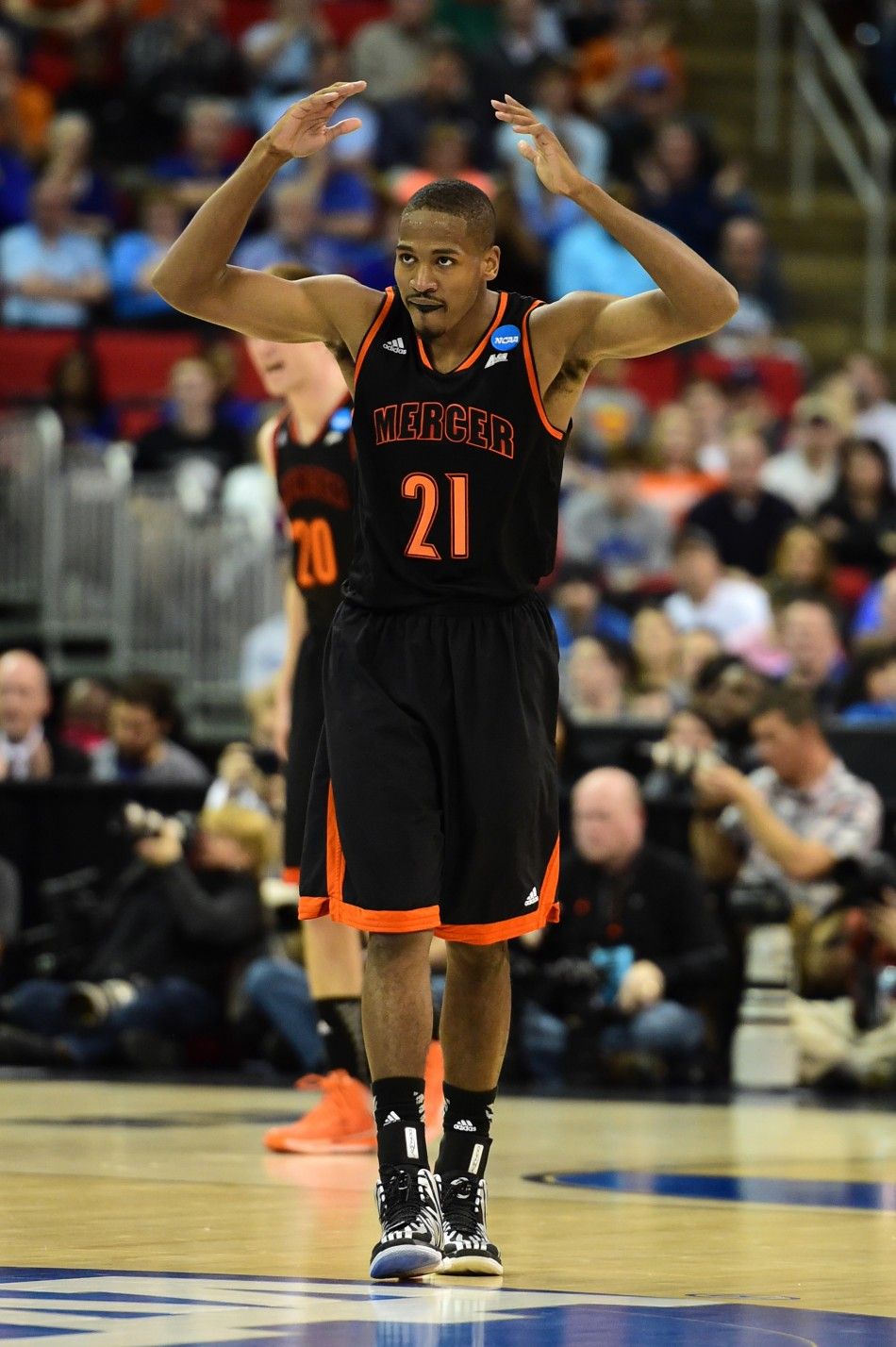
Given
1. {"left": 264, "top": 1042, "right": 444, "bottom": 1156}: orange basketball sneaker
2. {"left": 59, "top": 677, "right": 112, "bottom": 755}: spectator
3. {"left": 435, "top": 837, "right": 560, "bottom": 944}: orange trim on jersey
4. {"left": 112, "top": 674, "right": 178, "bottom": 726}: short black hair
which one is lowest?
{"left": 264, "top": 1042, "right": 444, "bottom": 1156}: orange basketball sneaker

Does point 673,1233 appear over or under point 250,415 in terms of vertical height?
under

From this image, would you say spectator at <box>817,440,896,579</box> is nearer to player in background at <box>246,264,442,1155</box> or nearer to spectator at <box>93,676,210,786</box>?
spectator at <box>93,676,210,786</box>

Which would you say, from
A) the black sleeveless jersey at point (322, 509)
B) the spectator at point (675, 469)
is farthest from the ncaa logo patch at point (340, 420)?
the spectator at point (675, 469)

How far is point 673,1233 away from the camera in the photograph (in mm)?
5508

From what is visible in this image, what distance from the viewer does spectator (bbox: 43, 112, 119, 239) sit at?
52.9 feet

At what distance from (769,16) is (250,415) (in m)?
7.81

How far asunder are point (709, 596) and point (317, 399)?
7.11 m

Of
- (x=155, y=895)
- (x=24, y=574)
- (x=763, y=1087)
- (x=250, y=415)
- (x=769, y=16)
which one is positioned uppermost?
(x=769, y=16)

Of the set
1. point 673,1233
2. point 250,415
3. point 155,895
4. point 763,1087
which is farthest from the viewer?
point 250,415

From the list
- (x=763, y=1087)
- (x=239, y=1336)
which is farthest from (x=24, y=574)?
(x=239, y=1336)

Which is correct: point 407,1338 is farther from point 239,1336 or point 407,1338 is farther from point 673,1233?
point 673,1233

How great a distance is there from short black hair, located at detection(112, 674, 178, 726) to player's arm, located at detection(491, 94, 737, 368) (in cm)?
692

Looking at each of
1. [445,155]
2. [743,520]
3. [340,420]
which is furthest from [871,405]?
[340,420]

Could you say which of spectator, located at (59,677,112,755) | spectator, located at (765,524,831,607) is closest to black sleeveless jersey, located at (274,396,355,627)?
spectator, located at (59,677,112,755)
